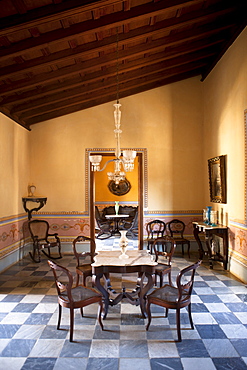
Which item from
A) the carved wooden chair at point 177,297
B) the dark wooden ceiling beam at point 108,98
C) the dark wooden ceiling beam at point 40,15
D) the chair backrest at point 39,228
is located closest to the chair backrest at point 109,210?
the chair backrest at point 39,228

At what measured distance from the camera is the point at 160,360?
3.02 m

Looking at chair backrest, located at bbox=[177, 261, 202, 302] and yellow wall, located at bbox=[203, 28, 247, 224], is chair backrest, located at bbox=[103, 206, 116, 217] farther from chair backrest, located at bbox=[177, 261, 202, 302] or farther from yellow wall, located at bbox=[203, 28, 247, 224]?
chair backrest, located at bbox=[177, 261, 202, 302]

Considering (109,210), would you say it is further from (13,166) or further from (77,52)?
(77,52)

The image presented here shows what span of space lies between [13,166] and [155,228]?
3.99 meters

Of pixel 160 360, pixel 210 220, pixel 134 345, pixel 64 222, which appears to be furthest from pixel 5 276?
pixel 210 220

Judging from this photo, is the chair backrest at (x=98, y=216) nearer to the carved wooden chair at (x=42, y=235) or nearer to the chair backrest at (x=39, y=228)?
the carved wooden chair at (x=42, y=235)

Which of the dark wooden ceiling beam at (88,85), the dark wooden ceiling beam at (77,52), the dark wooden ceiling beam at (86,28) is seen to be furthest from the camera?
the dark wooden ceiling beam at (88,85)

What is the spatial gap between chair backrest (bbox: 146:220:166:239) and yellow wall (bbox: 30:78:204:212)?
1.45 ft

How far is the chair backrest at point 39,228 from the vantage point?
763 centimetres

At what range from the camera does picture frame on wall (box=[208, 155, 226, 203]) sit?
650 centimetres

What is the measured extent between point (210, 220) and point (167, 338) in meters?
3.84

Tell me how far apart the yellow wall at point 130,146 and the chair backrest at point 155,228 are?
443 mm

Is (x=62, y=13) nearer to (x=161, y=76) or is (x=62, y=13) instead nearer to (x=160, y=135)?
(x=161, y=76)

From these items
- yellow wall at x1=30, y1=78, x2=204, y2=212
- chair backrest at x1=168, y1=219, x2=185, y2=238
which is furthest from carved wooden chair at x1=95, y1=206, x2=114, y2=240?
chair backrest at x1=168, y1=219, x2=185, y2=238
